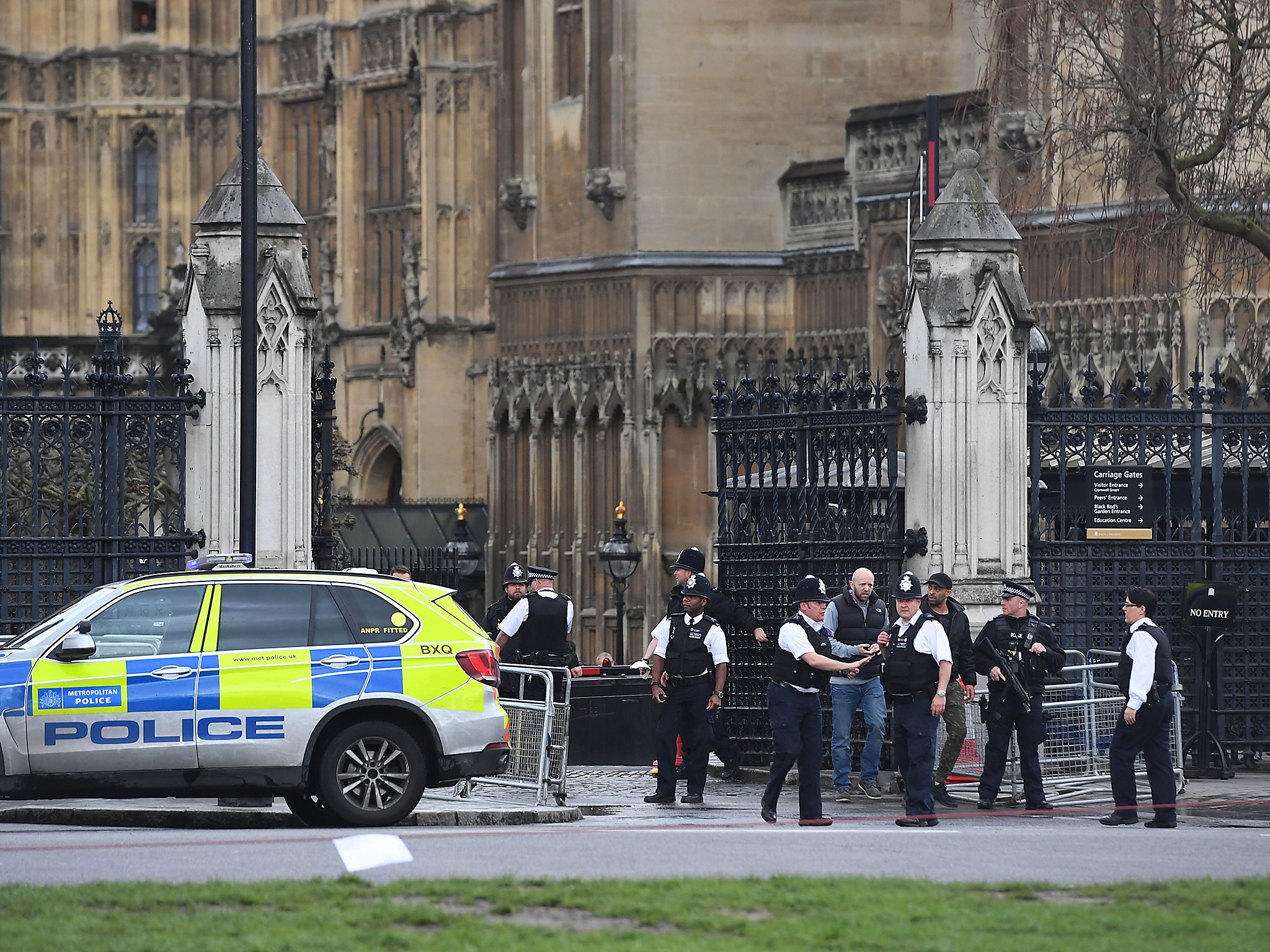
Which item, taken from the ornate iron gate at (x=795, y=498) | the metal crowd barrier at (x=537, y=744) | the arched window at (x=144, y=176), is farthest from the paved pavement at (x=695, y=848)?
the arched window at (x=144, y=176)

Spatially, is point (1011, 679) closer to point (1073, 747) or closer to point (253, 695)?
point (1073, 747)

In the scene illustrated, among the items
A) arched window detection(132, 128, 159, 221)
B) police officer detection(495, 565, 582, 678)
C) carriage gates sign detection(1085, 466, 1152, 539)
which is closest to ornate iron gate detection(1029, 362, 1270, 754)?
carriage gates sign detection(1085, 466, 1152, 539)

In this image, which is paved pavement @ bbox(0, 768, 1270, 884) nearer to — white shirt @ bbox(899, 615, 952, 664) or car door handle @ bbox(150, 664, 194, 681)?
A: car door handle @ bbox(150, 664, 194, 681)

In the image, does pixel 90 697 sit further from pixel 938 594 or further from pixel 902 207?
pixel 902 207

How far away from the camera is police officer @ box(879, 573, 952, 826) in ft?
59.7

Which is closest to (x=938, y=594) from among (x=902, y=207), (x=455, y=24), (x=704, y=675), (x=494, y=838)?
(x=704, y=675)

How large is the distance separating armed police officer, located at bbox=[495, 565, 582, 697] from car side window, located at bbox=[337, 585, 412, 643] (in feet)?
12.7

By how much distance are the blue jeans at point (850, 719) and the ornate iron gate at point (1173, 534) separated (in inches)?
81.9

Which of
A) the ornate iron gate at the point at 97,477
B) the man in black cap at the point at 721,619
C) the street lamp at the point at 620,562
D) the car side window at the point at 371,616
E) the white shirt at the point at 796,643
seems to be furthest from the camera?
the street lamp at the point at 620,562

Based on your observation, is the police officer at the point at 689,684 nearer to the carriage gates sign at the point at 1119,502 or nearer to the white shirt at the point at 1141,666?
the white shirt at the point at 1141,666

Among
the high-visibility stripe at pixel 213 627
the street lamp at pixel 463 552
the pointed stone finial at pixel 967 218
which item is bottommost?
the high-visibility stripe at pixel 213 627

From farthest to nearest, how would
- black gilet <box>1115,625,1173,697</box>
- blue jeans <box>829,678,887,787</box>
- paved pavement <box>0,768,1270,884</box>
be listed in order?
blue jeans <box>829,678,887,787</box> → black gilet <box>1115,625,1173,697</box> → paved pavement <box>0,768,1270,884</box>

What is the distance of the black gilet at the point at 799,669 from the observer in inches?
717

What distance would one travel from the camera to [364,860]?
1492 centimetres
